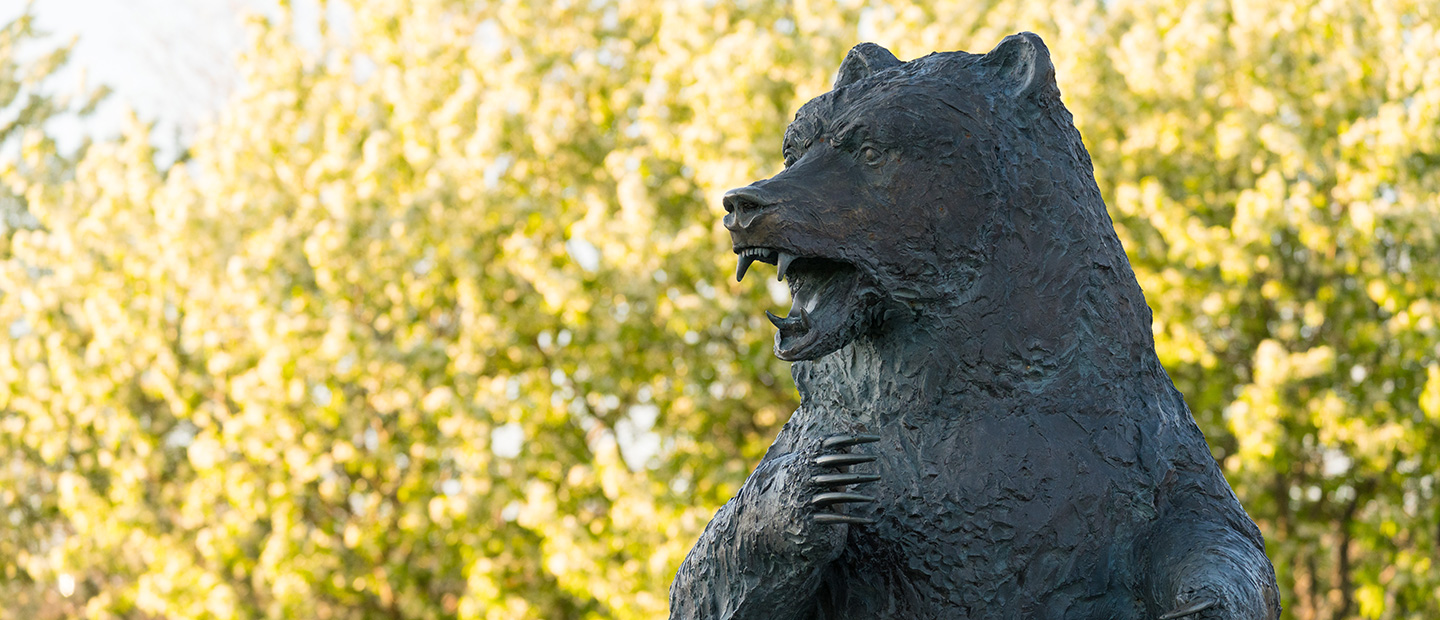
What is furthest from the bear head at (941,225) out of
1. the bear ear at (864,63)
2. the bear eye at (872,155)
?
the bear ear at (864,63)

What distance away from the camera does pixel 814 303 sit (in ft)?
7.41

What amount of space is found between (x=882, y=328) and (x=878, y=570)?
40 cm

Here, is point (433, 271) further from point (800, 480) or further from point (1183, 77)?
point (800, 480)

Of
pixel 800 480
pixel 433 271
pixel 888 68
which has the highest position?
pixel 433 271

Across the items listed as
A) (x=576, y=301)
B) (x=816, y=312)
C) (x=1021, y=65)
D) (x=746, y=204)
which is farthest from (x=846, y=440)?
(x=576, y=301)

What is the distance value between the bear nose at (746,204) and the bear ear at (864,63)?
377 mm

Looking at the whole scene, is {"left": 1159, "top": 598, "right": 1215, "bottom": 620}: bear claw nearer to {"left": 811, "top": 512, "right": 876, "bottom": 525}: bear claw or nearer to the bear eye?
{"left": 811, "top": 512, "right": 876, "bottom": 525}: bear claw

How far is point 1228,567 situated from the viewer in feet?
6.88

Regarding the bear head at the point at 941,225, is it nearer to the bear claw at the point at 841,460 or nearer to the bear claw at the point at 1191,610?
the bear claw at the point at 841,460

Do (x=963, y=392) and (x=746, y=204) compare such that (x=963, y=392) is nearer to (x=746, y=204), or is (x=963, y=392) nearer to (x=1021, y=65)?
(x=746, y=204)

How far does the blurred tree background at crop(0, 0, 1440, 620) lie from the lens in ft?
30.9

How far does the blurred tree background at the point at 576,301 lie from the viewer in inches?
371

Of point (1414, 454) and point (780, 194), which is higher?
point (780, 194)

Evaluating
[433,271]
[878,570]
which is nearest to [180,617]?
[433,271]
